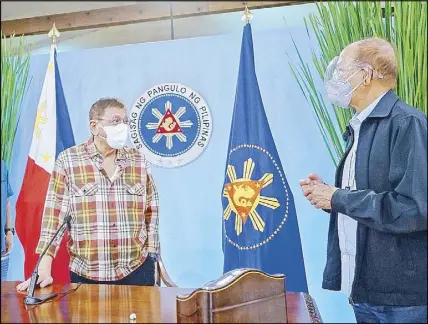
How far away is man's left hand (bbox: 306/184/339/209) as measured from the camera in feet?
5.81

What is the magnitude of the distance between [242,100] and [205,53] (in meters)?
0.32

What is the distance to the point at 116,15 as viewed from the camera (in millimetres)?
2184

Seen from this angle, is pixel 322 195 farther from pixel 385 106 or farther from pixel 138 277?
pixel 138 277

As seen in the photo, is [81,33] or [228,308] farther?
[81,33]

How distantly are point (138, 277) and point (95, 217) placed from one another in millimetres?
313

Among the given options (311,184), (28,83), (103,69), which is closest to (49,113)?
(28,83)

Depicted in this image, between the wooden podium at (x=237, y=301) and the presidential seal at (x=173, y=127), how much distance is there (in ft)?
3.49

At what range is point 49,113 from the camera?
2525mm

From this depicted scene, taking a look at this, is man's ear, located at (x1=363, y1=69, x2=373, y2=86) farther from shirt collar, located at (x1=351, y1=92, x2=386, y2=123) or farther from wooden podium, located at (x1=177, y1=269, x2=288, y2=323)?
wooden podium, located at (x1=177, y1=269, x2=288, y2=323)

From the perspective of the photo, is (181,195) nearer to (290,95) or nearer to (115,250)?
(115,250)

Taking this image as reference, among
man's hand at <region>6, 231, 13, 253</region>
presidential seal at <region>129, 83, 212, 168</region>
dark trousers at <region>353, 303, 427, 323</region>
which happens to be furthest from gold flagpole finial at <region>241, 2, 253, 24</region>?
man's hand at <region>6, 231, 13, 253</region>

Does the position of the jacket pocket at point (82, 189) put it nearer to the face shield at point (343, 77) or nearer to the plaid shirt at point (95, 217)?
the plaid shirt at point (95, 217)

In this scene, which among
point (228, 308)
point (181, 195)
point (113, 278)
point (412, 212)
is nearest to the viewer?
point (228, 308)

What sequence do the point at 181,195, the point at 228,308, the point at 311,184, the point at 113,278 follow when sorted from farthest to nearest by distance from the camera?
1. the point at 181,195
2. the point at 113,278
3. the point at 311,184
4. the point at 228,308
